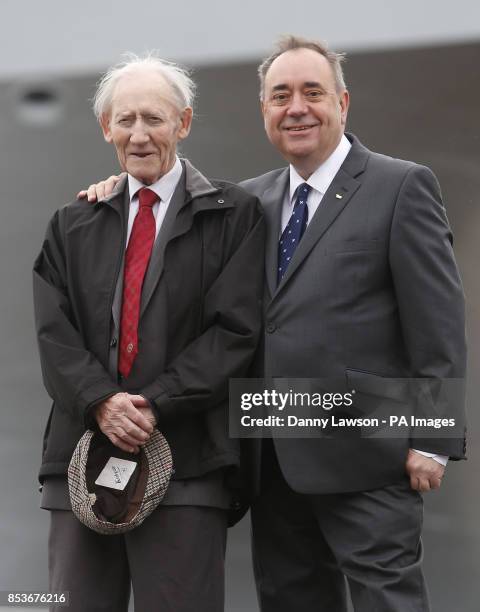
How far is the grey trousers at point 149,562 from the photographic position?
7.14 ft

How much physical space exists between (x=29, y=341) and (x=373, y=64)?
1549 millimetres

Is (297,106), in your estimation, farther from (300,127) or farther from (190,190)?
(190,190)

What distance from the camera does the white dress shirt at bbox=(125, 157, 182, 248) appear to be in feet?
7.72

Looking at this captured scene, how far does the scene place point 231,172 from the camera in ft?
10.9

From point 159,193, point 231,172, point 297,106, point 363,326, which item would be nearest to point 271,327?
point 363,326

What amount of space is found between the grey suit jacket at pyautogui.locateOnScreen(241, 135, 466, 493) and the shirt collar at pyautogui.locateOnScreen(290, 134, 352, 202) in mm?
125

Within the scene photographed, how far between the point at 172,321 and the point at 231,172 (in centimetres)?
119

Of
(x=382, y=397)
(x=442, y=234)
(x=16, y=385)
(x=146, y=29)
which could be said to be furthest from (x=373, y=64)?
(x=16, y=385)

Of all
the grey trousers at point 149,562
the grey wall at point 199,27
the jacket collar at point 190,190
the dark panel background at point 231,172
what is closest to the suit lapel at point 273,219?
the jacket collar at point 190,190

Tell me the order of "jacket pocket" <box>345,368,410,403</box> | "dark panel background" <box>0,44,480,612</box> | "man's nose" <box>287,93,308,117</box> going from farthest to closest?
"dark panel background" <box>0,44,480,612</box>, "man's nose" <box>287,93,308,117</box>, "jacket pocket" <box>345,368,410,403</box>

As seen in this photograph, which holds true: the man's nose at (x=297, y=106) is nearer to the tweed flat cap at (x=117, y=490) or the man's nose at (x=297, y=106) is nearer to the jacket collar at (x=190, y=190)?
the jacket collar at (x=190, y=190)

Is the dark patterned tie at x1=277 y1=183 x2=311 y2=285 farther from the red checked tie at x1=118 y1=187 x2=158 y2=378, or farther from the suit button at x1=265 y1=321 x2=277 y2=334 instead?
the red checked tie at x1=118 y1=187 x2=158 y2=378

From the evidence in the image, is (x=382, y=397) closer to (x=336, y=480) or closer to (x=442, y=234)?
(x=336, y=480)

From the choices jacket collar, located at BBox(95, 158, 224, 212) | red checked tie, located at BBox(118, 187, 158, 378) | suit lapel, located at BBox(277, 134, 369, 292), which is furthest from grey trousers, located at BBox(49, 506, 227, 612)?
jacket collar, located at BBox(95, 158, 224, 212)
